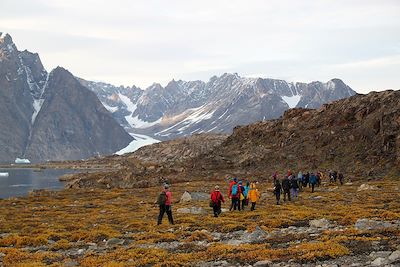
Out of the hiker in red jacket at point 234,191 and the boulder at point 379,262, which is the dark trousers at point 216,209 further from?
the boulder at point 379,262

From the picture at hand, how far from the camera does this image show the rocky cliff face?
292 feet

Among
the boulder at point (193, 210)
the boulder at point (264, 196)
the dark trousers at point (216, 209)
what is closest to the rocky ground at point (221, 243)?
the dark trousers at point (216, 209)

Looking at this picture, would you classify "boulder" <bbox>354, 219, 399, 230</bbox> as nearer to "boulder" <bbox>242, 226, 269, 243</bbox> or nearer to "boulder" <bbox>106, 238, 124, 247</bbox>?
"boulder" <bbox>242, 226, 269, 243</bbox>

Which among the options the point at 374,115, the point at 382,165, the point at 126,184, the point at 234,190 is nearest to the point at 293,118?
the point at 374,115

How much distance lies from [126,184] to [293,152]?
36.8m

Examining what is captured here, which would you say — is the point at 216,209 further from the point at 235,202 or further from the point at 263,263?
the point at 263,263

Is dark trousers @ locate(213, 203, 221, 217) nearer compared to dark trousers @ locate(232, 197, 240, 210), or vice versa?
dark trousers @ locate(213, 203, 221, 217)

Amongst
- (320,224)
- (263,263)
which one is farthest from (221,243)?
(320,224)

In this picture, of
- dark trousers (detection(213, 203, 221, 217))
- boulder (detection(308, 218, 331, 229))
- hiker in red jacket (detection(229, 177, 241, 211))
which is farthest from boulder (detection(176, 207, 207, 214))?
boulder (detection(308, 218, 331, 229))

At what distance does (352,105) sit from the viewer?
10412 cm

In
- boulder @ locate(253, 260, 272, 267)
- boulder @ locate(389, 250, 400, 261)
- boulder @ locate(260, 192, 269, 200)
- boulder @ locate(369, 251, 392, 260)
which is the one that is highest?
boulder @ locate(389, 250, 400, 261)

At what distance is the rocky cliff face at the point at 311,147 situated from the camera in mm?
88875

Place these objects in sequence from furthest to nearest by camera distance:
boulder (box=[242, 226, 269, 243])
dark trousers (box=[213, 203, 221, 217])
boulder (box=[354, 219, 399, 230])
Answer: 1. dark trousers (box=[213, 203, 221, 217])
2. boulder (box=[354, 219, 399, 230])
3. boulder (box=[242, 226, 269, 243])

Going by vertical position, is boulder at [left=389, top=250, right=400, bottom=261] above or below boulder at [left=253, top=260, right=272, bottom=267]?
above
